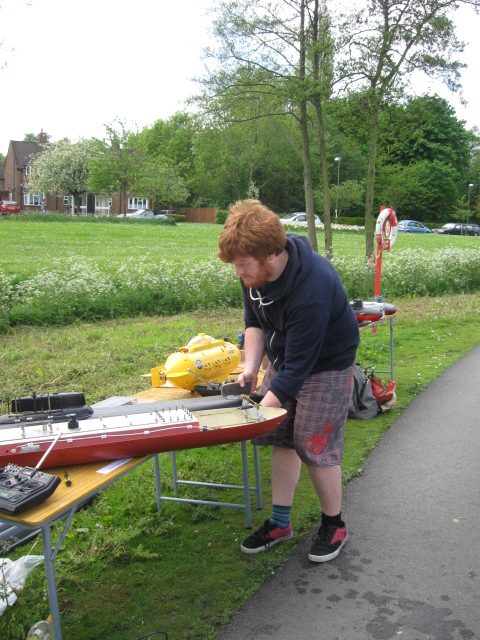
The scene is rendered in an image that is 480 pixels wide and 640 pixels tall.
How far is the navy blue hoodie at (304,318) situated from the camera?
2.74 m

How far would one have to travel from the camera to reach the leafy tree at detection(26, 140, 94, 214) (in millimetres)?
55406

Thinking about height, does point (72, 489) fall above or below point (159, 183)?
below

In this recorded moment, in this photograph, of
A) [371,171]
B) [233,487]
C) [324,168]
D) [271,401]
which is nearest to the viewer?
[271,401]

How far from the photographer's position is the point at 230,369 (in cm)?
387

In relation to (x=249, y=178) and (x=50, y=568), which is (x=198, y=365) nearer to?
(x=50, y=568)

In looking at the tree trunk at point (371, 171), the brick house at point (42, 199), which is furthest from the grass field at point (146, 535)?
the brick house at point (42, 199)

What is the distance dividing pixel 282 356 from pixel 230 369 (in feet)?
2.75

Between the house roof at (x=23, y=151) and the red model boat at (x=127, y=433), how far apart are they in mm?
76958

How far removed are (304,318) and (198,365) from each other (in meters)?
1.08

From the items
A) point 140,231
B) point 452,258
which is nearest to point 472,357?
point 452,258

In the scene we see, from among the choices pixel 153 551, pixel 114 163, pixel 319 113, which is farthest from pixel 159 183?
pixel 153 551

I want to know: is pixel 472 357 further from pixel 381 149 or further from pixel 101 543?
pixel 381 149

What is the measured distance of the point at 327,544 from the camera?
3.23 metres

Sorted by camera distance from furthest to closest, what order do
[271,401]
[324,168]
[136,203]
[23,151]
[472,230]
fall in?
[136,203] → [23,151] → [472,230] → [324,168] → [271,401]
